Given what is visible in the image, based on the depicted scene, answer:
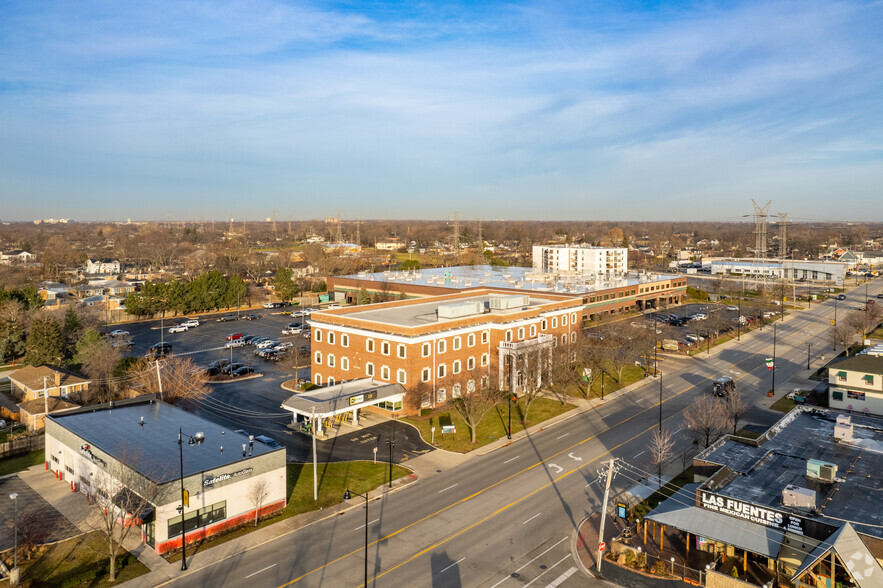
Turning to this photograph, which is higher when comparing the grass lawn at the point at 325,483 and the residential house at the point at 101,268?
the residential house at the point at 101,268

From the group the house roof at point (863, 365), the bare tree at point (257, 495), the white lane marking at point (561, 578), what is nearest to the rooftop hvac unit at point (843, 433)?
the house roof at point (863, 365)

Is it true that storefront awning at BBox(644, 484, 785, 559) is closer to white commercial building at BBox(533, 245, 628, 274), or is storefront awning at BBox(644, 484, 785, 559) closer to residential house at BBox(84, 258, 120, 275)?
white commercial building at BBox(533, 245, 628, 274)

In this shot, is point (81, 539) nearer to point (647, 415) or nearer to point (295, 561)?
point (295, 561)

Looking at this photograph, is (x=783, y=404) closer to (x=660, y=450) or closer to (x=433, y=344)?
(x=660, y=450)

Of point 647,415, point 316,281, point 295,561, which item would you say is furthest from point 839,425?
point 316,281

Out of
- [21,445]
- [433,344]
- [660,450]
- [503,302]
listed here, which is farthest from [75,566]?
[503,302]

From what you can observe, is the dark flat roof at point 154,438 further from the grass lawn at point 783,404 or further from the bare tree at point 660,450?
the grass lawn at point 783,404

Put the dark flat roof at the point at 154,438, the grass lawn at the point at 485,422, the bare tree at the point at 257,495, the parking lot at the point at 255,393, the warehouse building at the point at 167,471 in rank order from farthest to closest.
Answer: the grass lawn at the point at 485,422 → the parking lot at the point at 255,393 → the bare tree at the point at 257,495 → the dark flat roof at the point at 154,438 → the warehouse building at the point at 167,471

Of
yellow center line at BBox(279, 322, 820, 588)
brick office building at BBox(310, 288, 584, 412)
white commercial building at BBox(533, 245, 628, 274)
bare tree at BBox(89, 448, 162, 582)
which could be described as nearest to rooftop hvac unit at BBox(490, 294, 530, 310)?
brick office building at BBox(310, 288, 584, 412)
